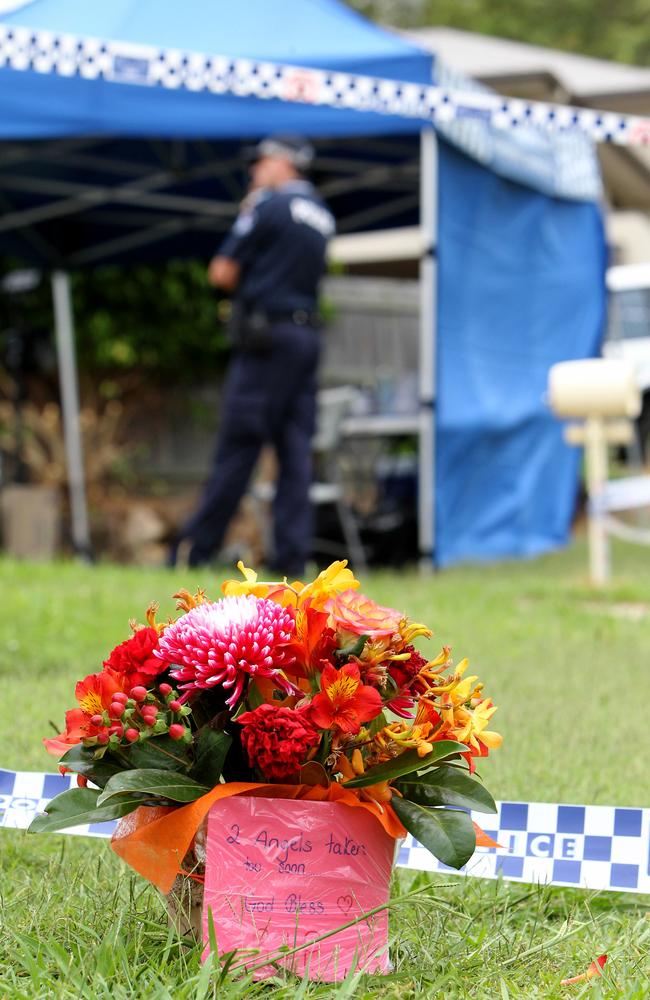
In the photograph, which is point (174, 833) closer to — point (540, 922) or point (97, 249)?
point (540, 922)

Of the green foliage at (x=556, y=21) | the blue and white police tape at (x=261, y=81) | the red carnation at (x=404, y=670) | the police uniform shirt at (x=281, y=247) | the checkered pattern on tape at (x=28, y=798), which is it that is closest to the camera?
the red carnation at (x=404, y=670)

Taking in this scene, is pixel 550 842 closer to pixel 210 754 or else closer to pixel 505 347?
pixel 210 754

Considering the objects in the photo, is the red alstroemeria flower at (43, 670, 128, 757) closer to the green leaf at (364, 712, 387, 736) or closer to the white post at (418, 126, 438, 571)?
the green leaf at (364, 712, 387, 736)

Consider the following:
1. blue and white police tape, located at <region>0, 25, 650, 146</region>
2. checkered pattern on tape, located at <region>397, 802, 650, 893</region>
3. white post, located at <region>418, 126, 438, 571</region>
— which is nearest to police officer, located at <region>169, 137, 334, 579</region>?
white post, located at <region>418, 126, 438, 571</region>

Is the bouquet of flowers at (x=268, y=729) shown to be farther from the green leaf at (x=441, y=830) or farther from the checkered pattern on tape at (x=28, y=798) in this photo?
the checkered pattern on tape at (x=28, y=798)

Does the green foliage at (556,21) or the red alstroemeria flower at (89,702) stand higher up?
the green foliage at (556,21)

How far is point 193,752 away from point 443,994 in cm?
44

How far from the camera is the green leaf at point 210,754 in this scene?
1.74m

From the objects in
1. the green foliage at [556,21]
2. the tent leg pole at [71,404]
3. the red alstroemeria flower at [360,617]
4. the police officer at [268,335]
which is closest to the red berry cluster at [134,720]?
the red alstroemeria flower at [360,617]

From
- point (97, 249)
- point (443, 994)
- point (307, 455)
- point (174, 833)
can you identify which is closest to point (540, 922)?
point (443, 994)

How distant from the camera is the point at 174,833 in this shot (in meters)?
1.74

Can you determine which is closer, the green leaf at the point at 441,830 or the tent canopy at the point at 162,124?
the green leaf at the point at 441,830

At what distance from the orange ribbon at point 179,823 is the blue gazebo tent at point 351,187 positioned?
3871 millimetres

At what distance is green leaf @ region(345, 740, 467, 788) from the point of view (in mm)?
1715
